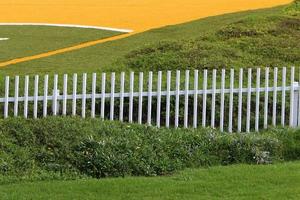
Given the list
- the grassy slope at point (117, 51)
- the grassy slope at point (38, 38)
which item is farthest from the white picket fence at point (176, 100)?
the grassy slope at point (38, 38)

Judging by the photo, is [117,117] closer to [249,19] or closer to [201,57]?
[201,57]

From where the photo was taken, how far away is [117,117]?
29.3 feet

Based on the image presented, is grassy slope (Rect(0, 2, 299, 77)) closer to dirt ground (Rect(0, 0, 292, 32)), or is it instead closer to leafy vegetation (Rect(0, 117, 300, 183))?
dirt ground (Rect(0, 0, 292, 32))

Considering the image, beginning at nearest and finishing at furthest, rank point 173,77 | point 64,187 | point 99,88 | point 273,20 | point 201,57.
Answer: point 64,187, point 99,88, point 173,77, point 201,57, point 273,20

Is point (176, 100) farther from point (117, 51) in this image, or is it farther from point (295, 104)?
point (117, 51)

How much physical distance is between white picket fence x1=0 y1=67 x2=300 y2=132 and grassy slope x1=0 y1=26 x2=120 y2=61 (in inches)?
226

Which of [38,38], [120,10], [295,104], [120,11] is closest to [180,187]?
[295,104]

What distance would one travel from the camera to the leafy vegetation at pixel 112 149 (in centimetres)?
726

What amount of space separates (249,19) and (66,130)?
7.39m

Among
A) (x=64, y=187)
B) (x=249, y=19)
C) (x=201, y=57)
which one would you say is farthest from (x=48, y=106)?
(x=249, y=19)

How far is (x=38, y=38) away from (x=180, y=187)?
34.6 feet

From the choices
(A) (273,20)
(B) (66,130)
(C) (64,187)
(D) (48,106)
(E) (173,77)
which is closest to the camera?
(C) (64,187)

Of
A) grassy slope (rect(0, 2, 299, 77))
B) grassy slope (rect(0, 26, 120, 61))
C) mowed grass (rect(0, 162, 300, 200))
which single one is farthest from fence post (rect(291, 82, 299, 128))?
grassy slope (rect(0, 26, 120, 61))

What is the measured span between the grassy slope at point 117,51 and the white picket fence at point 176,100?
7.20ft
